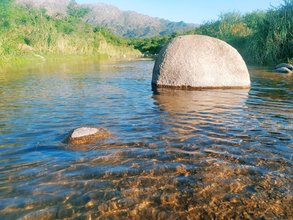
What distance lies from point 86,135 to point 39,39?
21.8 m

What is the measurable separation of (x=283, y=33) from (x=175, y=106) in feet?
41.4

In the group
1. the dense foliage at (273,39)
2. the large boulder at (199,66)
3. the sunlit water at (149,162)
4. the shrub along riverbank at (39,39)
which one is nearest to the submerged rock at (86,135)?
the sunlit water at (149,162)

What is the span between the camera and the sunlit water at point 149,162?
2.37 meters

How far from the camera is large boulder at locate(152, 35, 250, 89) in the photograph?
A: 26.4ft

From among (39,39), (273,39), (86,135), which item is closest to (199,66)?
(86,135)

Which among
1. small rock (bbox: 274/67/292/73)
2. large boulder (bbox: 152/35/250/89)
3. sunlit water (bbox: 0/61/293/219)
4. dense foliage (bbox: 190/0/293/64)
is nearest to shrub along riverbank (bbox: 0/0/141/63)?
large boulder (bbox: 152/35/250/89)

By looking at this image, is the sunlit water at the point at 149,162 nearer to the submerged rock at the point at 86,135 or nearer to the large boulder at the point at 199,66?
the submerged rock at the point at 86,135

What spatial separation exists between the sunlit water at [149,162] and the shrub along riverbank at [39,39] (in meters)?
11.6

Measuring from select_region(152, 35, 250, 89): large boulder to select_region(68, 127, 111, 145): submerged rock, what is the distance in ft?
14.4

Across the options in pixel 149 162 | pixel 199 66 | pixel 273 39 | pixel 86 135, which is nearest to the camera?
pixel 149 162

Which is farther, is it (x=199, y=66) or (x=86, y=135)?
(x=199, y=66)

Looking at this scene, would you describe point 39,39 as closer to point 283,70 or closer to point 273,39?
point 273,39

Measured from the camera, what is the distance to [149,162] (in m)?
3.16

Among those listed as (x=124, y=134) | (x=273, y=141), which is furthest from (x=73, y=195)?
(x=273, y=141)
